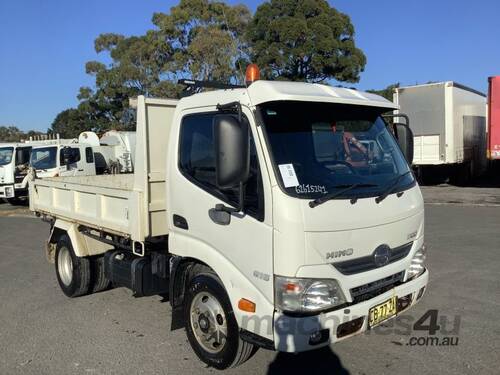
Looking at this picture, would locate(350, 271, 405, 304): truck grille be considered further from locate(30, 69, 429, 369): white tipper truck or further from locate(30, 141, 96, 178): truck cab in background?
locate(30, 141, 96, 178): truck cab in background

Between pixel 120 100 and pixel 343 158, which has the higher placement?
pixel 120 100

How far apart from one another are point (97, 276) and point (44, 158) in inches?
489

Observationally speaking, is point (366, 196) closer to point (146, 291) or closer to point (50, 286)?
point (146, 291)

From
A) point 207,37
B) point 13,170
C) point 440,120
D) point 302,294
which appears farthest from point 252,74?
Result: point 207,37

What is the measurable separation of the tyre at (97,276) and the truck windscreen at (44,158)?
39.1ft

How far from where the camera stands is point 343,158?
150 inches

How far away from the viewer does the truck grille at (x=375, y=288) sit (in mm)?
3525

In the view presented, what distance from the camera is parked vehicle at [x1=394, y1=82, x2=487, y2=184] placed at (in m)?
16.7

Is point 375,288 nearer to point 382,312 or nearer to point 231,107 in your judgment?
point 382,312

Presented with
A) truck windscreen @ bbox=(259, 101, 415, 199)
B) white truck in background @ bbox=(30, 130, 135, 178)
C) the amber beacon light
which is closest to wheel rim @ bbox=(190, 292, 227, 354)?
truck windscreen @ bbox=(259, 101, 415, 199)

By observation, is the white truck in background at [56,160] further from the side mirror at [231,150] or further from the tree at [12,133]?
the tree at [12,133]

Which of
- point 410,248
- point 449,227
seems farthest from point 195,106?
point 449,227

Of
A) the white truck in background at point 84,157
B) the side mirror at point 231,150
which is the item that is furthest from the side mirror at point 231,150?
the white truck in background at point 84,157

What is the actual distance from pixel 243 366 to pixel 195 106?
2.17 metres
